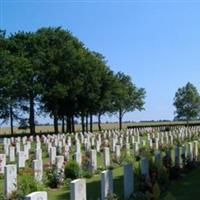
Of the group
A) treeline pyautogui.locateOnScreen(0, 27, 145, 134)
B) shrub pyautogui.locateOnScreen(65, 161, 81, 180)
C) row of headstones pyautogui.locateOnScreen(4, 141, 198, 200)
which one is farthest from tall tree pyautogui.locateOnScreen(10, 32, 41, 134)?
row of headstones pyautogui.locateOnScreen(4, 141, 198, 200)

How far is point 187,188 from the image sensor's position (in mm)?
14836

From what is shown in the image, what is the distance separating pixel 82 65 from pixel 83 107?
468cm

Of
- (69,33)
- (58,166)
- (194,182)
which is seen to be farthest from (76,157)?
(69,33)

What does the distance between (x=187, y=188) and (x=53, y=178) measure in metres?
3.68

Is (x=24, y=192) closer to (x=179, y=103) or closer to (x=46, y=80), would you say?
(x=46, y=80)

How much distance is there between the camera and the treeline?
5138cm

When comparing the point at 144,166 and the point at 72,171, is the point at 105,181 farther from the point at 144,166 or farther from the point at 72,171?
the point at 72,171

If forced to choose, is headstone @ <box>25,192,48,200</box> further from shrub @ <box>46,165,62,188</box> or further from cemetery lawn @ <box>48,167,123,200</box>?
shrub @ <box>46,165,62,188</box>

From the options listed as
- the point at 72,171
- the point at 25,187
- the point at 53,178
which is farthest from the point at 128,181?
the point at 72,171

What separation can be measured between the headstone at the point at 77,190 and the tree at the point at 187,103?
255 ft

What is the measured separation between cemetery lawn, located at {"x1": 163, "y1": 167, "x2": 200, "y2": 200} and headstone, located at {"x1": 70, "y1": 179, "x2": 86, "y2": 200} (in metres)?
3.57

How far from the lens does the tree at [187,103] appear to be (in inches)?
3406

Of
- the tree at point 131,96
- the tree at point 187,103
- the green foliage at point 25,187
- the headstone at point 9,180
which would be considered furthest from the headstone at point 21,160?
the tree at point 187,103

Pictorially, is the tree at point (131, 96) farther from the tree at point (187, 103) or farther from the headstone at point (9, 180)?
the headstone at point (9, 180)
